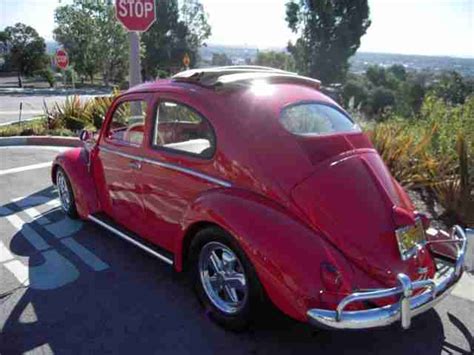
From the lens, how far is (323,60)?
36156 mm

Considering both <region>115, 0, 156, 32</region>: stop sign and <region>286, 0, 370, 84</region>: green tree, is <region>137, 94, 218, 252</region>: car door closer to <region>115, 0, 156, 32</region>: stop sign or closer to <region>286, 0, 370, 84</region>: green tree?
<region>115, 0, 156, 32</region>: stop sign

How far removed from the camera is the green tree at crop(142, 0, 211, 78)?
4106 centimetres

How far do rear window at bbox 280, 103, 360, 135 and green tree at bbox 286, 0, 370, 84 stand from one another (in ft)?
113

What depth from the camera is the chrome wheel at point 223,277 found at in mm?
2904

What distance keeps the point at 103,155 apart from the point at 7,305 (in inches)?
Answer: 64.3

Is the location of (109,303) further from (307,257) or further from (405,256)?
(405,256)

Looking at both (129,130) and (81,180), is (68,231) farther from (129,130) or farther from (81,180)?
(129,130)

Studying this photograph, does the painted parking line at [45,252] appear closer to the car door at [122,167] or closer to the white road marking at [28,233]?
the white road marking at [28,233]

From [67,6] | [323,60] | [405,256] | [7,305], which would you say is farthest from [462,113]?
[67,6]

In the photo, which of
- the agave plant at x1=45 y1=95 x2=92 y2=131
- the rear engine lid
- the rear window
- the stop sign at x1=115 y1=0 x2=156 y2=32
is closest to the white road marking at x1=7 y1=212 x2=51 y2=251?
the rear window

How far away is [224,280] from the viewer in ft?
9.87

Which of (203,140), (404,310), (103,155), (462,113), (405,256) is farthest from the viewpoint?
(462,113)

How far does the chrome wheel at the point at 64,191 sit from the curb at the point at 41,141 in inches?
177

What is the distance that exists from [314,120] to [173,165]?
3.77ft
